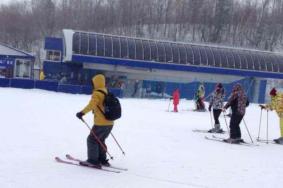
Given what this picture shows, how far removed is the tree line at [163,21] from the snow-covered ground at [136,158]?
6713 centimetres

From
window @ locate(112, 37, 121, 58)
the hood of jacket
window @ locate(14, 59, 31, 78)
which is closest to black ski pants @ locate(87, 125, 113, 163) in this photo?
the hood of jacket

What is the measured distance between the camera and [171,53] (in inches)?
1689

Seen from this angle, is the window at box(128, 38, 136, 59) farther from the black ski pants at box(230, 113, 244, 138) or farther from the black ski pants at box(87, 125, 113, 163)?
the black ski pants at box(87, 125, 113, 163)

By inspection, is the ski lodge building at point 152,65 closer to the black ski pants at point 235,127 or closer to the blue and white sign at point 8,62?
the blue and white sign at point 8,62

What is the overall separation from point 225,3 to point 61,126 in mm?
68625

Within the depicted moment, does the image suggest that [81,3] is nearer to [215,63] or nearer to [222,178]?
[215,63]

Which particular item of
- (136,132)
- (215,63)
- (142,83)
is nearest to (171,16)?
(215,63)

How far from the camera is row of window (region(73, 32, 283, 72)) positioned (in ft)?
132

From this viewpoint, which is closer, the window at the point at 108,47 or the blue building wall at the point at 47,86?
the blue building wall at the point at 47,86

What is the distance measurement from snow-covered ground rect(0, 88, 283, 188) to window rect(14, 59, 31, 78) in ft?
86.4

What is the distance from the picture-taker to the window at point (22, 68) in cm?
3987

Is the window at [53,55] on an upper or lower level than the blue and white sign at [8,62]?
upper

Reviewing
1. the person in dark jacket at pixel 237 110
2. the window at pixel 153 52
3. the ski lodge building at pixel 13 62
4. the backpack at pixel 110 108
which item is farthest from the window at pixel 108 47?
the backpack at pixel 110 108

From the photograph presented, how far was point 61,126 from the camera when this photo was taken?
13.0 m
